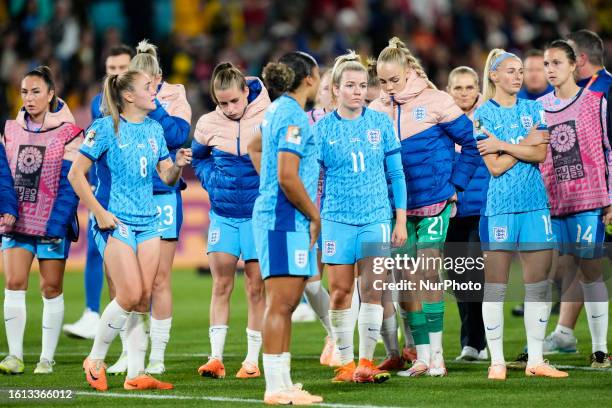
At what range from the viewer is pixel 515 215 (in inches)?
343

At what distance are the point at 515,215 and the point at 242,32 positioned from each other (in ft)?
47.6

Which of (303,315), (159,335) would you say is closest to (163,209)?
(159,335)

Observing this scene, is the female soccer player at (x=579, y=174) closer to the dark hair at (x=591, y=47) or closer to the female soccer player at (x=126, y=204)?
the dark hair at (x=591, y=47)

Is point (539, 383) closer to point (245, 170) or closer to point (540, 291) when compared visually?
point (540, 291)

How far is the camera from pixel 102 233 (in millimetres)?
8258

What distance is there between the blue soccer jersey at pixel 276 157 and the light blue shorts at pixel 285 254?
48mm

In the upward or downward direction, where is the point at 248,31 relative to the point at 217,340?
upward

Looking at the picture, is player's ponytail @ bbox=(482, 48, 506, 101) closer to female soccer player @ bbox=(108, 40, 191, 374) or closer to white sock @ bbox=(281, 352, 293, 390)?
female soccer player @ bbox=(108, 40, 191, 374)

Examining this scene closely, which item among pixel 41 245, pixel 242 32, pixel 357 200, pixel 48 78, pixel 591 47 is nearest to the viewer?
pixel 357 200

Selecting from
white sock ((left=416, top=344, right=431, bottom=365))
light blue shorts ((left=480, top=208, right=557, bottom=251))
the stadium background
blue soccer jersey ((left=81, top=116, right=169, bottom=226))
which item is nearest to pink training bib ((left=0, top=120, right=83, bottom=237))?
blue soccer jersey ((left=81, top=116, right=169, bottom=226))

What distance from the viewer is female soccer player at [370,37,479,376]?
8.95 metres

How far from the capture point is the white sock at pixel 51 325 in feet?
31.4

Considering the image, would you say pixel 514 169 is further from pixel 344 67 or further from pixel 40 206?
pixel 40 206

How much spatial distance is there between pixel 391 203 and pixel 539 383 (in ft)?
5.85
